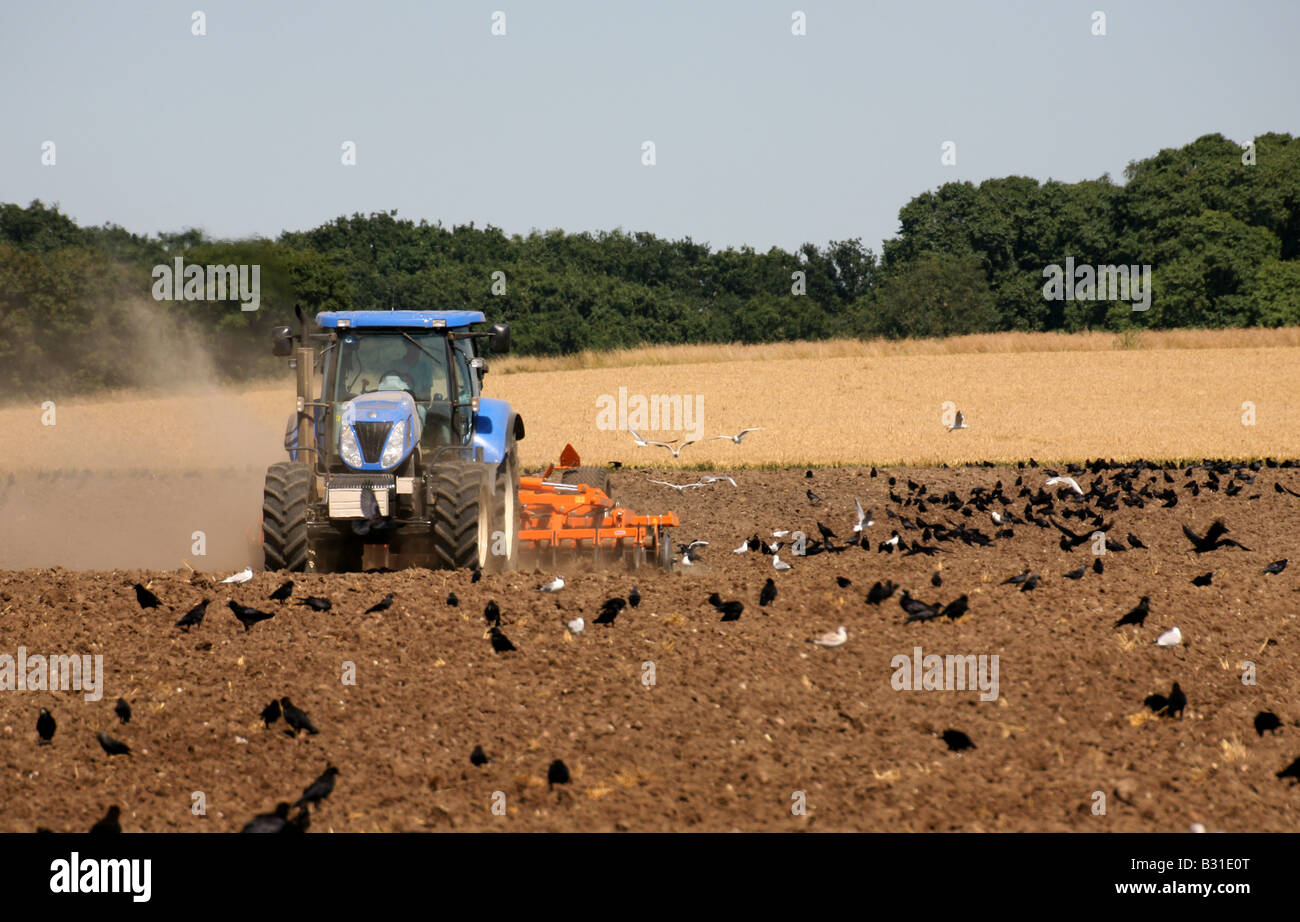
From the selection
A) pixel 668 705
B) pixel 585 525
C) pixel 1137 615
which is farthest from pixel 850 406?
pixel 668 705

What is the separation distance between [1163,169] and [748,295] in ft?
103

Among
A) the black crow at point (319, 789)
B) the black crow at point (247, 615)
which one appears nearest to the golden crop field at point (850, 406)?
the black crow at point (247, 615)

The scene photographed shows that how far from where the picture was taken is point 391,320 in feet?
40.9

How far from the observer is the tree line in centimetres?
7381

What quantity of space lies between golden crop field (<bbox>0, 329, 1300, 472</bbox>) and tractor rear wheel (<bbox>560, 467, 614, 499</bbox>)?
7887 mm

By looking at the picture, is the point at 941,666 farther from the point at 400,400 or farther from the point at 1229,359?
the point at 1229,359

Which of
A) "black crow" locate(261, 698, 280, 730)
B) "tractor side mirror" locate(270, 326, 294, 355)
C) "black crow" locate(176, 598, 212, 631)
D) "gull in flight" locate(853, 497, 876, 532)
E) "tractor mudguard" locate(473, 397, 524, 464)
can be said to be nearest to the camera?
"black crow" locate(261, 698, 280, 730)

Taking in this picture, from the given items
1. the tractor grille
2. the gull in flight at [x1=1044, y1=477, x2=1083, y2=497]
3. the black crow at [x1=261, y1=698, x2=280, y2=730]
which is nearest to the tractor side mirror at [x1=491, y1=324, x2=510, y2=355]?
the tractor grille

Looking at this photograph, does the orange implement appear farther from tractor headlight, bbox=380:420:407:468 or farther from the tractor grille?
the tractor grille

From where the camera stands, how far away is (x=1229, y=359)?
144 feet

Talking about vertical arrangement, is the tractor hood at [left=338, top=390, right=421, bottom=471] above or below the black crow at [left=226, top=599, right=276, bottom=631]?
above

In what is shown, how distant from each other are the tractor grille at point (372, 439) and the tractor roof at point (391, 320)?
1.43 metres

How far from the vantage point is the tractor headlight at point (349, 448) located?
11.4 metres
